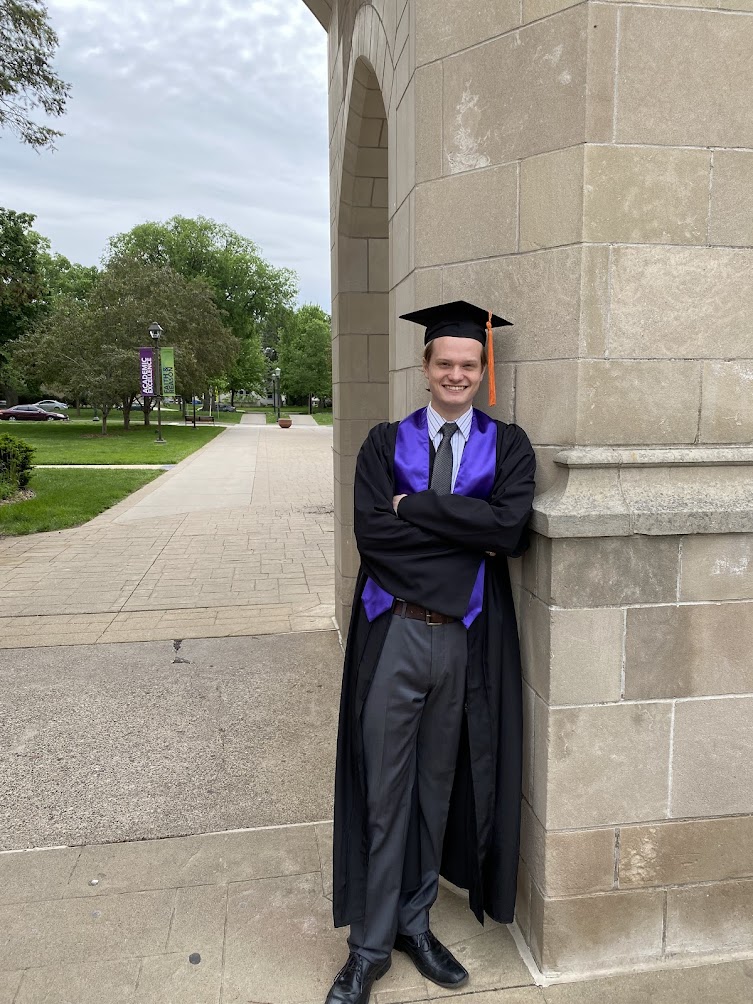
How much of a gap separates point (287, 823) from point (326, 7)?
5625 millimetres

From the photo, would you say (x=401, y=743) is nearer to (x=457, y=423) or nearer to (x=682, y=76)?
(x=457, y=423)

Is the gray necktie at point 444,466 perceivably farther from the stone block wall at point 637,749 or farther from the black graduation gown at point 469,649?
the stone block wall at point 637,749

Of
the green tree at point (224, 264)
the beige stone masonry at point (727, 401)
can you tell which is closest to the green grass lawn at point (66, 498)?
the beige stone masonry at point (727, 401)

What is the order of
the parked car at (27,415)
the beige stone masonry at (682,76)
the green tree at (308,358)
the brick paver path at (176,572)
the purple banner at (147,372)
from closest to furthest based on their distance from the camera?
the beige stone masonry at (682,76), the brick paver path at (176,572), the purple banner at (147,372), the parked car at (27,415), the green tree at (308,358)

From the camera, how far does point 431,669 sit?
240 centimetres

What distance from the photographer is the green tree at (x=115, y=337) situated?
97.9 ft

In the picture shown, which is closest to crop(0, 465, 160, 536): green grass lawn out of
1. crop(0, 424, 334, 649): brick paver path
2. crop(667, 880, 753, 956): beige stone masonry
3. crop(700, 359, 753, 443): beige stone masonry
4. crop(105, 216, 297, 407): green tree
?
crop(0, 424, 334, 649): brick paver path

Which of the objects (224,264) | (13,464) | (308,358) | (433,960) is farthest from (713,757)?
(308,358)

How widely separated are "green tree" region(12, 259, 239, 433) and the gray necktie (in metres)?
29.5

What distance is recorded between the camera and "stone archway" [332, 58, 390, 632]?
5207 millimetres

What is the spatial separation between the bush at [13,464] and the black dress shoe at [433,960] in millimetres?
12271

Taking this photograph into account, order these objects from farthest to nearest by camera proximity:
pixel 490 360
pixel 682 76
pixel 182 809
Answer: pixel 182 809
pixel 490 360
pixel 682 76

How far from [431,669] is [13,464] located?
12.6m

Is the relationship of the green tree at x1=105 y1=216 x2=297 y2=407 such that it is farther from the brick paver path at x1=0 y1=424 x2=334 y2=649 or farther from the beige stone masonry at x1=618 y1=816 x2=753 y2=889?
the beige stone masonry at x1=618 y1=816 x2=753 y2=889
